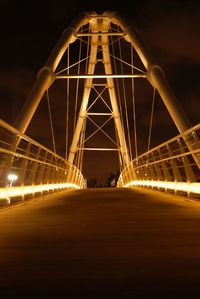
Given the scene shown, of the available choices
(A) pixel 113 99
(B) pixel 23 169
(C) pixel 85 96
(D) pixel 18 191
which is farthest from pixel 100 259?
(A) pixel 113 99

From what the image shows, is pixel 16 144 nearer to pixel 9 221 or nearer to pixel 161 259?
pixel 9 221

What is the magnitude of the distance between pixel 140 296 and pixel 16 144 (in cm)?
444

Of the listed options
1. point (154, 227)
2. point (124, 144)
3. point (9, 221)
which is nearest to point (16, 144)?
point (9, 221)

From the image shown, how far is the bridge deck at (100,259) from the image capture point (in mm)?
1743

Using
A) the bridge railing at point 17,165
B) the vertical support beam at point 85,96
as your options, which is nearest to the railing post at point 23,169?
the bridge railing at point 17,165

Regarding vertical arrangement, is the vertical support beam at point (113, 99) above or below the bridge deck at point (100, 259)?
above

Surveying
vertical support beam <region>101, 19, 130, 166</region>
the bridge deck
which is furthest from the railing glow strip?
vertical support beam <region>101, 19, 130, 166</region>

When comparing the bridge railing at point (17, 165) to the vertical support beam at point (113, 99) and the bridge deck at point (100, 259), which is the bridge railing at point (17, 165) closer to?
the bridge deck at point (100, 259)

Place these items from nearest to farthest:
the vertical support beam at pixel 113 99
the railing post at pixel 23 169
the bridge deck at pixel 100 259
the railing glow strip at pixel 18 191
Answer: the bridge deck at pixel 100 259, the railing glow strip at pixel 18 191, the railing post at pixel 23 169, the vertical support beam at pixel 113 99

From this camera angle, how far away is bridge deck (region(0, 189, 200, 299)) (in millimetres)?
1743

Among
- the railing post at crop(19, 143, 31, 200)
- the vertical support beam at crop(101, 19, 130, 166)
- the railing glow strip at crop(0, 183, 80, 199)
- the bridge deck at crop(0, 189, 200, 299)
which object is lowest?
the bridge deck at crop(0, 189, 200, 299)

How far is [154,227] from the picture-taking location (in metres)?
3.46

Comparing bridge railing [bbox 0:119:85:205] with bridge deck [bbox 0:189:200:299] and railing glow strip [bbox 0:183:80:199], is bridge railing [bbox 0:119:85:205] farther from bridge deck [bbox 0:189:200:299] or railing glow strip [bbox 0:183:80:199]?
bridge deck [bbox 0:189:200:299]

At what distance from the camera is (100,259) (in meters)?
2.27
